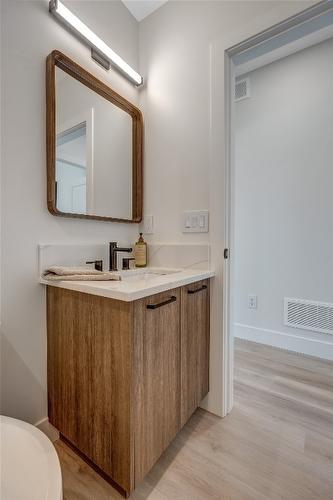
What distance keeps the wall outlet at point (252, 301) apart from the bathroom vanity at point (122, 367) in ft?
4.49

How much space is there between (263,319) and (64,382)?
6.17ft

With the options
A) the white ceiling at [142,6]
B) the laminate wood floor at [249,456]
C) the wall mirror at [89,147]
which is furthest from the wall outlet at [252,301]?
the white ceiling at [142,6]

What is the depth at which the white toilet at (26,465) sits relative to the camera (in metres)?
0.60

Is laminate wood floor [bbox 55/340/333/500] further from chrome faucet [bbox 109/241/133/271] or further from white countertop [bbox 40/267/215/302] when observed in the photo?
chrome faucet [bbox 109/241/133/271]

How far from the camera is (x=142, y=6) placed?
5.23 ft

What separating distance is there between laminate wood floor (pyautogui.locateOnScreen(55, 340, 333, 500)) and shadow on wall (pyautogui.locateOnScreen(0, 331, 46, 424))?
255mm

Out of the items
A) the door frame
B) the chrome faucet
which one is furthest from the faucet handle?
the door frame

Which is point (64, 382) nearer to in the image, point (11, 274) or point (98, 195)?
point (11, 274)

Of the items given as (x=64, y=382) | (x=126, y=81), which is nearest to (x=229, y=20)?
(x=126, y=81)

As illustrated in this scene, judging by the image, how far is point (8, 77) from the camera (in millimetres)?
1026

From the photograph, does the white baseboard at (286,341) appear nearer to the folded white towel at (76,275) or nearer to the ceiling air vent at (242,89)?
the folded white towel at (76,275)

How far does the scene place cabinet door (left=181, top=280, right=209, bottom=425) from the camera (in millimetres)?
1113

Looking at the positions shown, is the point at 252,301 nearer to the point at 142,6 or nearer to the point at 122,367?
the point at 122,367

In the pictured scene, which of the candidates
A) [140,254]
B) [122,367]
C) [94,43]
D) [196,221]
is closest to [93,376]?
[122,367]
